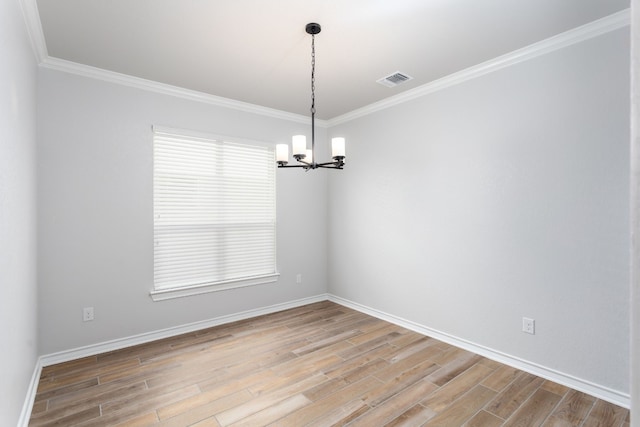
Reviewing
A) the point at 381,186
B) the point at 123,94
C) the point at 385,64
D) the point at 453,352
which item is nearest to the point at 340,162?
the point at 385,64

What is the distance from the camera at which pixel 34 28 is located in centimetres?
250

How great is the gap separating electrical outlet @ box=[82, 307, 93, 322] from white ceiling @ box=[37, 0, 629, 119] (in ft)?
7.48

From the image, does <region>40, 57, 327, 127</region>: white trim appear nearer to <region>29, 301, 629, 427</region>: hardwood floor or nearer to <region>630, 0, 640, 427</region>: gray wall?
<region>29, 301, 629, 427</region>: hardwood floor

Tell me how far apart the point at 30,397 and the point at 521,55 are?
4684 millimetres

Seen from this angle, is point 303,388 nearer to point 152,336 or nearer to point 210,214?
point 152,336

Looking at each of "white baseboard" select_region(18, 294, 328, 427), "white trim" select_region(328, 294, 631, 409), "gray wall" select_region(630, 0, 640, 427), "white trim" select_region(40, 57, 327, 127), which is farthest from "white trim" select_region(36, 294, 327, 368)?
"gray wall" select_region(630, 0, 640, 427)

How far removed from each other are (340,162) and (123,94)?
2.41m

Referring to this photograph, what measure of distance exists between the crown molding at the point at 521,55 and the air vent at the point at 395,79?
0.29m

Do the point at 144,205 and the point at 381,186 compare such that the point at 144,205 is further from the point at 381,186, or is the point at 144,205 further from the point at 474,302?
the point at 474,302

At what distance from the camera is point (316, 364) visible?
307 centimetres

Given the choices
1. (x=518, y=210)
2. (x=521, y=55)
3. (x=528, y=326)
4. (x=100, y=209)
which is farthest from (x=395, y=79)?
(x=100, y=209)

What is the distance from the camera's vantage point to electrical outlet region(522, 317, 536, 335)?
9.48 ft

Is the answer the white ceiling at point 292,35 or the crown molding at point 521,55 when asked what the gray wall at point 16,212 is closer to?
the white ceiling at point 292,35

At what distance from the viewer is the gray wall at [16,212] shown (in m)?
1.76
